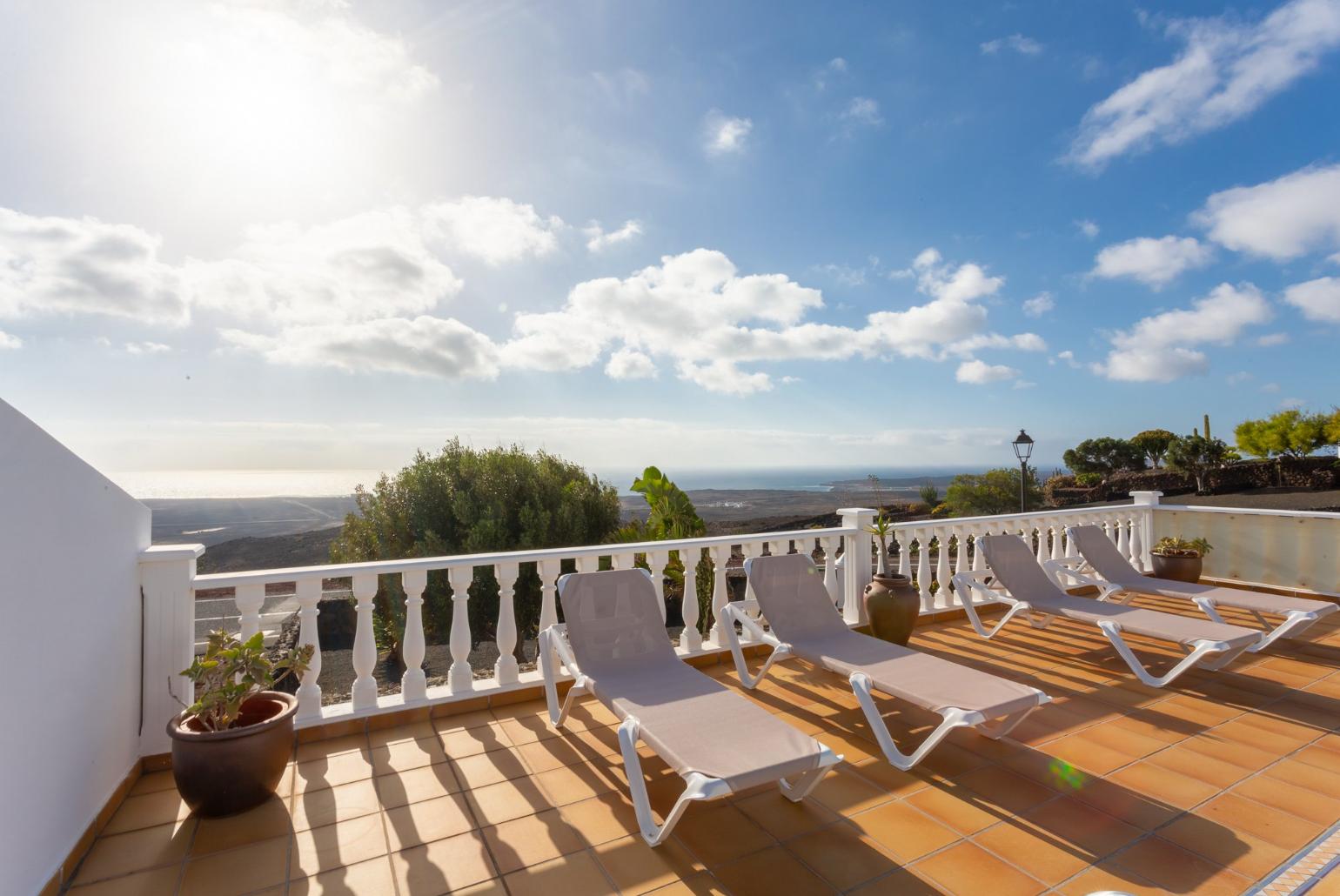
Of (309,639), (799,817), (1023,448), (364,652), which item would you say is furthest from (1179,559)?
(309,639)

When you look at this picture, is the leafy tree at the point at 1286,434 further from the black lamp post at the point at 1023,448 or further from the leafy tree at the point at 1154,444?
the black lamp post at the point at 1023,448

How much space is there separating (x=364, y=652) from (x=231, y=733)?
3.48 ft

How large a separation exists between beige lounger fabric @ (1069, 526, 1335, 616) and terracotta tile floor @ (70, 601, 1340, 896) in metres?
1.34

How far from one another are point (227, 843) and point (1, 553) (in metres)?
1.46

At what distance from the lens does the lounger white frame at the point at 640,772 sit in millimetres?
2164

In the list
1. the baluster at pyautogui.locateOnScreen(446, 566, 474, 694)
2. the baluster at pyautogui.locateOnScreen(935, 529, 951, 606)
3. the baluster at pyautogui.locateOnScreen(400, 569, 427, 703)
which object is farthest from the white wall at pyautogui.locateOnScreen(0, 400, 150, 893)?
the baluster at pyautogui.locateOnScreen(935, 529, 951, 606)

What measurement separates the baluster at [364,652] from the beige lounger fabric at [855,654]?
250cm

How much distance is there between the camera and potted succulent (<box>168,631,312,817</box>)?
104 inches

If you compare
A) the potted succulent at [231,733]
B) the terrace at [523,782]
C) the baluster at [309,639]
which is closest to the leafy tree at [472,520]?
the baluster at [309,639]

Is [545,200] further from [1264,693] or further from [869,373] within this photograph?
[869,373]

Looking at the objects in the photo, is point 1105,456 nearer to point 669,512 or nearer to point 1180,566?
point 1180,566

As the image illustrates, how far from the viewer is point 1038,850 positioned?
7.76 feet

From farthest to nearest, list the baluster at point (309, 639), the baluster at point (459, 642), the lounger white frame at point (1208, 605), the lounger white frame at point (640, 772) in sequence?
the lounger white frame at point (1208, 605)
the baluster at point (459, 642)
the baluster at point (309, 639)
the lounger white frame at point (640, 772)

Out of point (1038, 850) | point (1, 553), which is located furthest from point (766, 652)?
point (1, 553)
